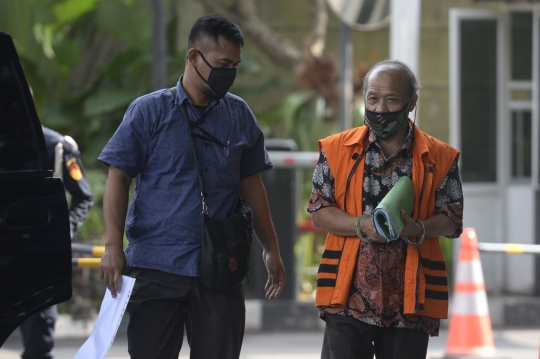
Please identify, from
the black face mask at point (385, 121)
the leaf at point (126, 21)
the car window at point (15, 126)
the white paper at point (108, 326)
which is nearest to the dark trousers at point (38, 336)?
the white paper at point (108, 326)


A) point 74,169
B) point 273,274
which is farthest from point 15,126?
point 74,169

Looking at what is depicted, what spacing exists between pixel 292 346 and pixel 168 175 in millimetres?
4950

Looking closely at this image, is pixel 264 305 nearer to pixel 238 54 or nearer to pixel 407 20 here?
pixel 407 20

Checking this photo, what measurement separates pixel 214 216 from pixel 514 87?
7900mm

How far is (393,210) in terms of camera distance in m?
3.93

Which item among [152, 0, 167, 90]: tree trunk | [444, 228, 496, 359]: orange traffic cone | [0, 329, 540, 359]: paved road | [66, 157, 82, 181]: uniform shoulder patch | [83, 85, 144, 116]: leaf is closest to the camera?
[66, 157, 82, 181]: uniform shoulder patch

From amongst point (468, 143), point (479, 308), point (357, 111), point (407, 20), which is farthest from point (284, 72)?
point (479, 308)

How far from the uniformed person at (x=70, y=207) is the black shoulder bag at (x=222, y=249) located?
1683 mm

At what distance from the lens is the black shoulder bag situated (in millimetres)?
4113

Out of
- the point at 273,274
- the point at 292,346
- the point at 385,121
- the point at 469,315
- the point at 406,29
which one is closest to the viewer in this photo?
the point at 385,121

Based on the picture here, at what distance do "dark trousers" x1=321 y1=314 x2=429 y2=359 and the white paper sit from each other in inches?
32.7

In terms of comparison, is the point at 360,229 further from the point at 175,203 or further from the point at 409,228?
the point at 175,203

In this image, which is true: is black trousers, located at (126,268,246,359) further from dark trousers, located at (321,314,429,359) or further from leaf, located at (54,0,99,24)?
leaf, located at (54,0,99,24)

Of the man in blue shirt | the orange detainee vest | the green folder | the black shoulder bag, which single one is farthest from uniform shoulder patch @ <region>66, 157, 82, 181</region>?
the green folder
